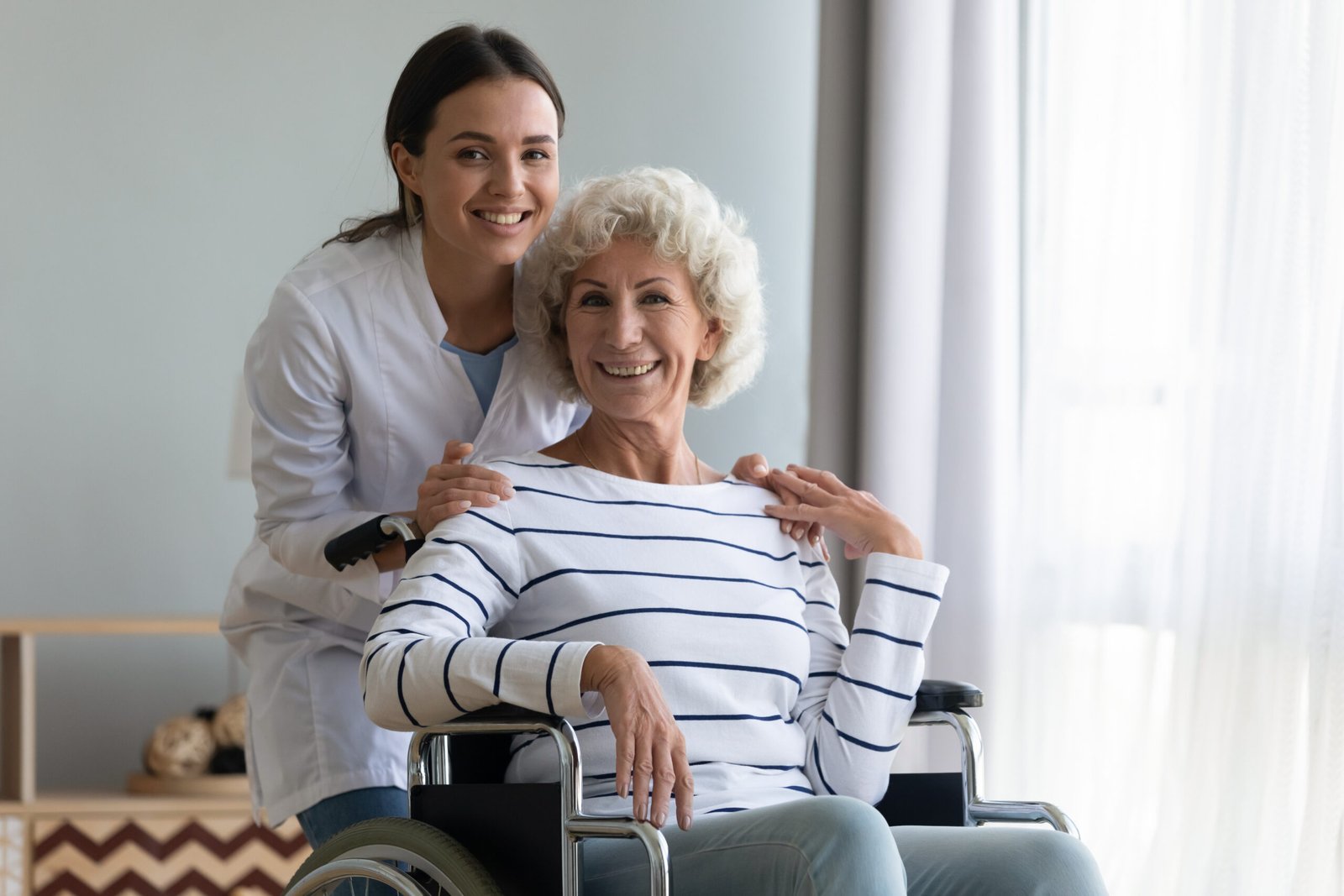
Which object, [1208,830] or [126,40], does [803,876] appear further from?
[126,40]

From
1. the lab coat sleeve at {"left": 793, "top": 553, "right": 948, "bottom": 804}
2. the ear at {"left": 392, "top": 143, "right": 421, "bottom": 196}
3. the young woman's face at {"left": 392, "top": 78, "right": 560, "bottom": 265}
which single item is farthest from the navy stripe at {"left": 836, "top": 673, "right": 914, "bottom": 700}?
the ear at {"left": 392, "top": 143, "right": 421, "bottom": 196}

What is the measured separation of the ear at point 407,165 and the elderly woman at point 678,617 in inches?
6.7

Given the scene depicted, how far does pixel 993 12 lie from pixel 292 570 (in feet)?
5.98

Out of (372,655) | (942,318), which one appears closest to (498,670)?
(372,655)

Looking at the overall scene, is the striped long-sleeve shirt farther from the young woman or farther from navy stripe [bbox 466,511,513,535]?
the young woman

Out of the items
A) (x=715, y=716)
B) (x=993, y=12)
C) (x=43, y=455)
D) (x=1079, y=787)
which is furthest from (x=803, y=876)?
(x=43, y=455)

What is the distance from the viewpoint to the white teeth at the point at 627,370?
168cm

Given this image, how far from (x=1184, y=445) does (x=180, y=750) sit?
79.1 inches

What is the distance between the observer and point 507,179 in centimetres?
166

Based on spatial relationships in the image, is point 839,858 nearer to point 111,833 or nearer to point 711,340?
point 711,340

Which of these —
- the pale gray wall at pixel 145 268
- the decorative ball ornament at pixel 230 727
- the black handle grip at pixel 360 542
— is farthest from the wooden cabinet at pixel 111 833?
the black handle grip at pixel 360 542

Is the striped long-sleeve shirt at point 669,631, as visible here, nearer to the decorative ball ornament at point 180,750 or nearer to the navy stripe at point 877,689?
the navy stripe at point 877,689

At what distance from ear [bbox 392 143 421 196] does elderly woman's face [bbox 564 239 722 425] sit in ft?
0.77

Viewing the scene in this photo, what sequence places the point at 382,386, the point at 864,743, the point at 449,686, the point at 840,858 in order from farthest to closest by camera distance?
the point at 382,386
the point at 864,743
the point at 449,686
the point at 840,858
